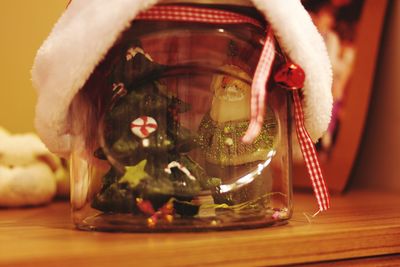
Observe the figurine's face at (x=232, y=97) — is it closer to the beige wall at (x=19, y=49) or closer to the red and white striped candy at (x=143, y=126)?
the red and white striped candy at (x=143, y=126)

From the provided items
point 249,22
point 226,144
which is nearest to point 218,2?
point 249,22

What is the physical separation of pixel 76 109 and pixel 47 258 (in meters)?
0.21

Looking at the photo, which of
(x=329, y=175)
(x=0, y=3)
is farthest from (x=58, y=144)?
(x=329, y=175)

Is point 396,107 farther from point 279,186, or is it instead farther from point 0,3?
point 0,3

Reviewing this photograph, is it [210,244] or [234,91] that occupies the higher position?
[234,91]

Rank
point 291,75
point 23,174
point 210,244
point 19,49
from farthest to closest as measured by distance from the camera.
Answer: point 19,49 → point 23,174 → point 291,75 → point 210,244

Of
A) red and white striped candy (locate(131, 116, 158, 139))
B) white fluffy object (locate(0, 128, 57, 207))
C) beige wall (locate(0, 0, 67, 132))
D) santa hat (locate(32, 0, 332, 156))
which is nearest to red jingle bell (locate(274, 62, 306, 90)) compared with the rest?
santa hat (locate(32, 0, 332, 156))

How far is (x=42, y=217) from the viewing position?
68cm

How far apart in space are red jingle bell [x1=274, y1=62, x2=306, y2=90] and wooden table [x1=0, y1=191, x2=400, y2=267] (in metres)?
0.15

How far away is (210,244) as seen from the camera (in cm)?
46

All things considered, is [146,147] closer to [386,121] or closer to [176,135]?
[176,135]

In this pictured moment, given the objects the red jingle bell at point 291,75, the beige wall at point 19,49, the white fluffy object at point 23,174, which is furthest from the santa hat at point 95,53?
the beige wall at point 19,49

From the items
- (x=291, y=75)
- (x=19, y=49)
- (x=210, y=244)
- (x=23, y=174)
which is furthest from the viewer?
(x=19, y=49)

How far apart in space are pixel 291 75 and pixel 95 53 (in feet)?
0.65
